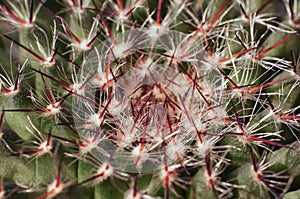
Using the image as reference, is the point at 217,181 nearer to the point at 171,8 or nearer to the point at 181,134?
the point at 181,134

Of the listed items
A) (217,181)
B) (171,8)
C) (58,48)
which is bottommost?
A: (217,181)

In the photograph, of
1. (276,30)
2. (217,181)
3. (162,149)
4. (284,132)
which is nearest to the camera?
(217,181)

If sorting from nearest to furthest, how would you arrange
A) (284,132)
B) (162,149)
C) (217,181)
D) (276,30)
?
(217,181) < (162,149) < (284,132) < (276,30)

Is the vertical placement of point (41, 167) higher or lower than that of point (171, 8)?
lower

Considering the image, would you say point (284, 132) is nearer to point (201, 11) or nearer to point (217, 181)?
point (217, 181)

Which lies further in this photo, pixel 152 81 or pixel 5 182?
pixel 152 81

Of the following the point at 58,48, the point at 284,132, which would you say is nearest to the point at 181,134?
the point at 284,132

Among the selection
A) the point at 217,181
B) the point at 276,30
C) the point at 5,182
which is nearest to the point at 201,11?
the point at 276,30
